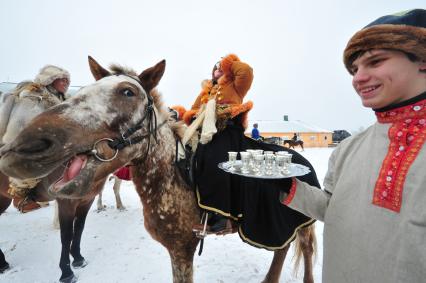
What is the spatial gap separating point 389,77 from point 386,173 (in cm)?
44

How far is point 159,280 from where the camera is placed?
3.28 meters

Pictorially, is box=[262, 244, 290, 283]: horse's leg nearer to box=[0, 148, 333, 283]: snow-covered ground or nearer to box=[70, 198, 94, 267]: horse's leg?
box=[0, 148, 333, 283]: snow-covered ground

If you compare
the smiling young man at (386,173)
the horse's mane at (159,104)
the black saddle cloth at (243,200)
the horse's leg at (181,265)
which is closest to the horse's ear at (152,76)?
the horse's mane at (159,104)

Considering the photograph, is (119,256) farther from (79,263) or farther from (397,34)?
(397,34)

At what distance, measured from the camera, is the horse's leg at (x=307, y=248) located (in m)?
2.99

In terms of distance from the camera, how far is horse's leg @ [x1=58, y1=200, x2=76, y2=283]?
3.16 meters

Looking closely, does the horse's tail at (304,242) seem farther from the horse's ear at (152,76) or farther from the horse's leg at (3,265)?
the horse's leg at (3,265)

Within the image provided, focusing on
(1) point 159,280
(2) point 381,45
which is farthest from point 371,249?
(1) point 159,280

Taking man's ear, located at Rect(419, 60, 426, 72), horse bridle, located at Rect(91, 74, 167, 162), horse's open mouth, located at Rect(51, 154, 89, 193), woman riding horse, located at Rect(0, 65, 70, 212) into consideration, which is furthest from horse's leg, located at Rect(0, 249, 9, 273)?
man's ear, located at Rect(419, 60, 426, 72)

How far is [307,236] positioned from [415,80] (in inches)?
108

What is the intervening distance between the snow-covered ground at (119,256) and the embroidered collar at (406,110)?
10.1 feet

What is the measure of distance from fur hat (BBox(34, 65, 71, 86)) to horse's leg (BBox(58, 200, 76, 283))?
1950 mm

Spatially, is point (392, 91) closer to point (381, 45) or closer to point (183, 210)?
point (381, 45)

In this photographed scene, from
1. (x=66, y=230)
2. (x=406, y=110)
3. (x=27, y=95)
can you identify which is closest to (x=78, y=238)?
(x=66, y=230)
